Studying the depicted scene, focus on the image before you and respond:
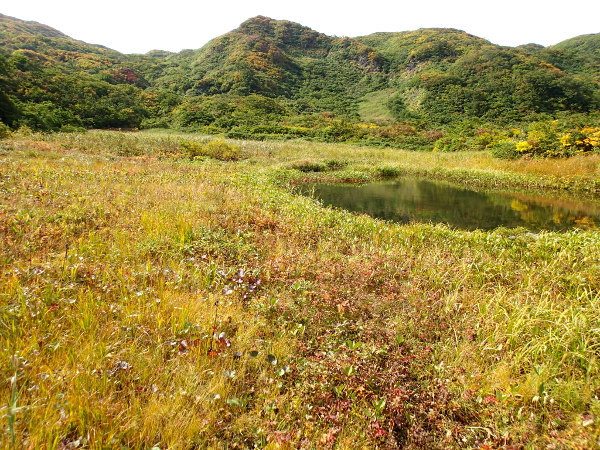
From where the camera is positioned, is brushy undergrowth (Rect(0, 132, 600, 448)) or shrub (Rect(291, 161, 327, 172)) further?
shrub (Rect(291, 161, 327, 172))

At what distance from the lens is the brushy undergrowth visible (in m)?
2.18

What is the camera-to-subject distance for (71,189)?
783cm

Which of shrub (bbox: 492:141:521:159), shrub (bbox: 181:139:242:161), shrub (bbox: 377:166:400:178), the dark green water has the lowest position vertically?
the dark green water

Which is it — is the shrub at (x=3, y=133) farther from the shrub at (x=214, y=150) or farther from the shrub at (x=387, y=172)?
the shrub at (x=387, y=172)

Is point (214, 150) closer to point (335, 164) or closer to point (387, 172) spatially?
point (335, 164)

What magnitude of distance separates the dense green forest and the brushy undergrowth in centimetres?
2215

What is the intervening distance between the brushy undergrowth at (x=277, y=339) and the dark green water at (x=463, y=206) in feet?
16.6

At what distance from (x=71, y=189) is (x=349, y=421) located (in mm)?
8799

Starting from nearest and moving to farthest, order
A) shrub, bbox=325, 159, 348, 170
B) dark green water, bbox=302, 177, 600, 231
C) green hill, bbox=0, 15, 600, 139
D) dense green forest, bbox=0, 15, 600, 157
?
dark green water, bbox=302, 177, 600, 231, shrub, bbox=325, 159, 348, 170, dense green forest, bbox=0, 15, 600, 157, green hill, bbox=0, 15, 600, 139

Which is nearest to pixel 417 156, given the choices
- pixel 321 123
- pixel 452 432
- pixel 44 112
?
pixel 321 123

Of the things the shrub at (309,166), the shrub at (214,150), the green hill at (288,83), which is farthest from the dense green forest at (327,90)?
the shrub at (309,166)

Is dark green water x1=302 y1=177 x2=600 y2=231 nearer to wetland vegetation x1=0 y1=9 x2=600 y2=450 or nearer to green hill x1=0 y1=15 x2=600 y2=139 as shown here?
wetland vegetation x1=0 y1=9 x2=600 y2=450

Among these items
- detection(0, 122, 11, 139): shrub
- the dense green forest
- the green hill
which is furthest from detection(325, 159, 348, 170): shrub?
detection(0, 122, 11, 139): shrub

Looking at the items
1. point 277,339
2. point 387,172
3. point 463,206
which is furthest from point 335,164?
point 277,339
